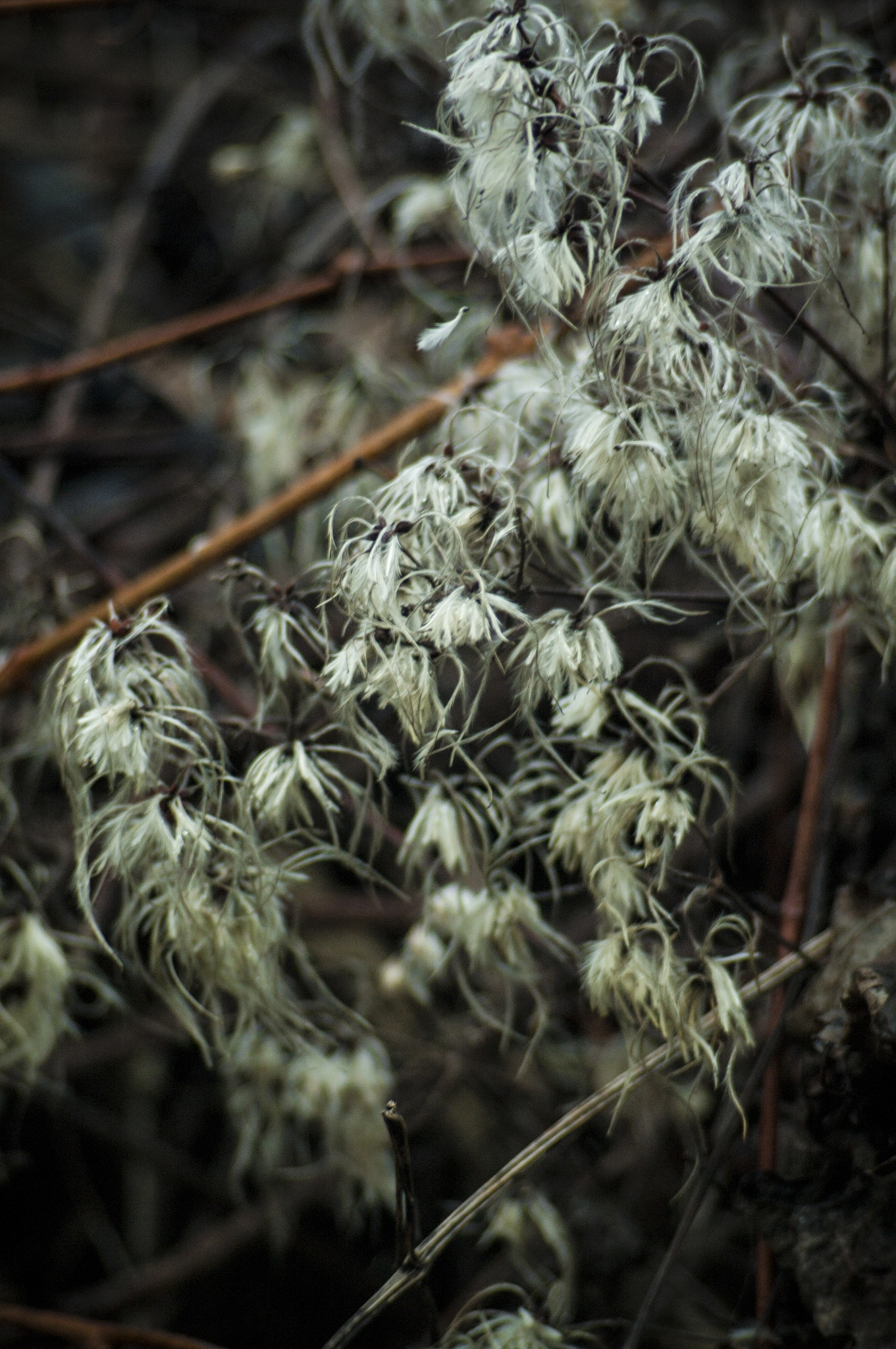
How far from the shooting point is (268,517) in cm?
105

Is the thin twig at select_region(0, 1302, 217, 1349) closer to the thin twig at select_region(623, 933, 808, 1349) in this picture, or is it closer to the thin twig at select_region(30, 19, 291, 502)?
the thin twig at select_region(623, 933, 808, 1349)

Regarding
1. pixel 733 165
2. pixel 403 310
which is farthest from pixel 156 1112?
pixel 733 165

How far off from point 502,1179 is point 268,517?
0.68 m

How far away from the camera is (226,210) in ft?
6.94

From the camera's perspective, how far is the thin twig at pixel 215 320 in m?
1.21

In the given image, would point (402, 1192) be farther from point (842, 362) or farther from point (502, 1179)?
point (842, 362)

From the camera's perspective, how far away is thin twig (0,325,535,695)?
101cm

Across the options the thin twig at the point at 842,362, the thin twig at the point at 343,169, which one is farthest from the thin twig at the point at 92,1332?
the thin twig at the point at 343,169

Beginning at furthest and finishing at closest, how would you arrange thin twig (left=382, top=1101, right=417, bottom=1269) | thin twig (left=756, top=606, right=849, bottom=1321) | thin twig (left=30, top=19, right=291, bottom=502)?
thin twig (left=30, top=19, right=291, bottom=502) → thin twig (left=756, top=606, right=849, bottom=1321) → thin twig (left=382, top=1101, right=417, bottom=1269)

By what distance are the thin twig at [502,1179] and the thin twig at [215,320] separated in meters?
0.94

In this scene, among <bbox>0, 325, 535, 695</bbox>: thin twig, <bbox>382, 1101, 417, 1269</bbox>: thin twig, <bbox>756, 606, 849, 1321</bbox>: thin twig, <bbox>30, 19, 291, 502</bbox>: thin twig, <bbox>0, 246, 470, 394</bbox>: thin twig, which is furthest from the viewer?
<bbox>30, 19, 291, 502</bbox>: thin twig

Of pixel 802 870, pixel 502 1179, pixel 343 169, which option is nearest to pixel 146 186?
pixel 343 169

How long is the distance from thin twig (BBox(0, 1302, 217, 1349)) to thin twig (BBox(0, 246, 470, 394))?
1025mm

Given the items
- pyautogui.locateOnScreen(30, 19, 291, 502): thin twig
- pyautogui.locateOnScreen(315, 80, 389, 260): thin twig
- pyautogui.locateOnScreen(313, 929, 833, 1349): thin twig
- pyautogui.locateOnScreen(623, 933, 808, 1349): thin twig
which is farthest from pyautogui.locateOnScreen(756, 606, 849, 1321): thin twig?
pyautogui.locateOnScreen(30, 19, 291, 502): thin twig
